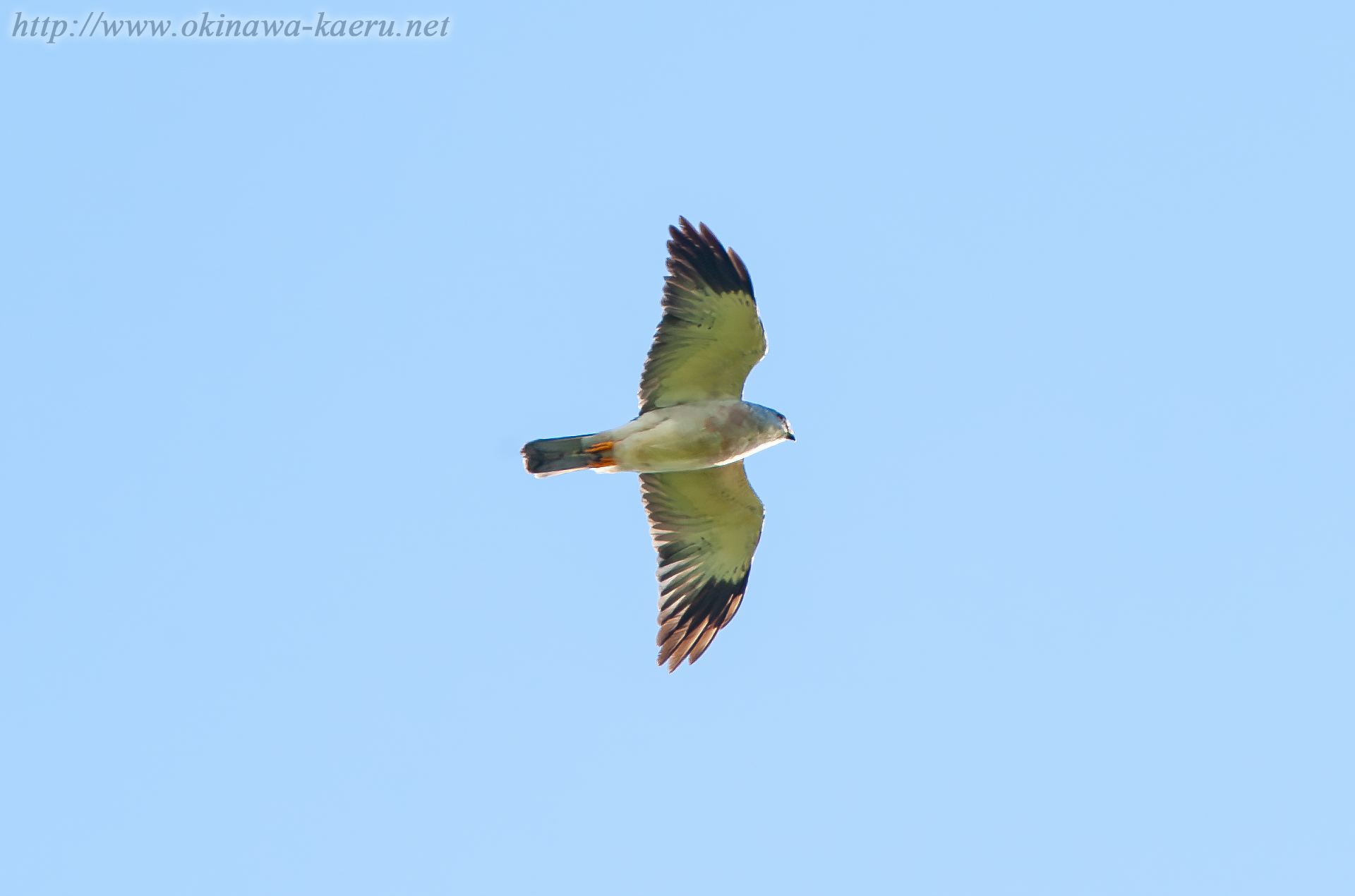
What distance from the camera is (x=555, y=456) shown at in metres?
13.1

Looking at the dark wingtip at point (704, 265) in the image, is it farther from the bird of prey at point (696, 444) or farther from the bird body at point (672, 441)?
the bird body at point (672, 441)

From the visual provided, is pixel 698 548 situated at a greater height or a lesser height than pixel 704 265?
lesser

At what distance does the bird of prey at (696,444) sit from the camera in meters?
12.8

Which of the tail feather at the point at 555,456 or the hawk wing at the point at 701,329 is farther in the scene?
the tail feather at the point at 555,456

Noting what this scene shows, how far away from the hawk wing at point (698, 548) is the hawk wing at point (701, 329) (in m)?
0.88

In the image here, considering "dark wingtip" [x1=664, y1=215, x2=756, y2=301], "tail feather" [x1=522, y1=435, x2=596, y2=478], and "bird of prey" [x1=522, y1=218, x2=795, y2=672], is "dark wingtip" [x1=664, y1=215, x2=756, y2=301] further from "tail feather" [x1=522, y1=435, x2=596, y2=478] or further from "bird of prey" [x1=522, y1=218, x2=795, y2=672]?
"tail feather" [x1=522, y1=435, x2=596, y2=478]

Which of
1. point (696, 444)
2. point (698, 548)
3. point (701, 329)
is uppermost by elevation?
point (701, 329)

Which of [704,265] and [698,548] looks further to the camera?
[698,548]

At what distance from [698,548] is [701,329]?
2332 mm

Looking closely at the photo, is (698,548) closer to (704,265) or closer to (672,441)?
(672,441)

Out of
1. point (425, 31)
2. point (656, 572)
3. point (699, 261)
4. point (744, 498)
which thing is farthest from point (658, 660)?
point (425, 31)

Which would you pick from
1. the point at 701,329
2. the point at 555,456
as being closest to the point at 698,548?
the point at 555,456

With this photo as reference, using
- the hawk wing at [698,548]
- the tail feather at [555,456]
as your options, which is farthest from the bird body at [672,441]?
the hawk wing at [698,548]

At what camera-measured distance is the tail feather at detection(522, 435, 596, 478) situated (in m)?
13.1
